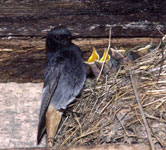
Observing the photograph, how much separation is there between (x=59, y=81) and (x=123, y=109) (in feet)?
2.83

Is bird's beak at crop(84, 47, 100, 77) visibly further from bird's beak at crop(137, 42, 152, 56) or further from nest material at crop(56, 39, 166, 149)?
bird's beak at crop(137, 42, 152, 56)

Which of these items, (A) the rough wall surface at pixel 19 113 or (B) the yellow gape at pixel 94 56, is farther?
(A) the rough wall surface at pixel 19 113

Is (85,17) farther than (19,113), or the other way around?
(19,113)

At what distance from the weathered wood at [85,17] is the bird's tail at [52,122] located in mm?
892

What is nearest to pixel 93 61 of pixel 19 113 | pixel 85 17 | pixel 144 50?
pixel 144 50

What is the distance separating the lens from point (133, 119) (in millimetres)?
3289

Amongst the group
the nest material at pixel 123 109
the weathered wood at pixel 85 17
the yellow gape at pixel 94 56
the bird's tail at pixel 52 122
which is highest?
the weathered wood at pixel 85 17

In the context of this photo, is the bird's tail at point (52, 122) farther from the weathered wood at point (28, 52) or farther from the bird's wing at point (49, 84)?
the weathered wood at point (28, 52)

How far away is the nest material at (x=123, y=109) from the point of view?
127 inches

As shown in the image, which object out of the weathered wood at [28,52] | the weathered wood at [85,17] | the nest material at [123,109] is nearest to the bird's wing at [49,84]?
the weathered wood at [28,52]

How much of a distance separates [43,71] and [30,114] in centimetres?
46

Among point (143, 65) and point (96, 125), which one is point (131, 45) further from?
point (96, 125)

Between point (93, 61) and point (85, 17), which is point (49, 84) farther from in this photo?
point (85, 17)

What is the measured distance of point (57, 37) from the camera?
3928 mm
